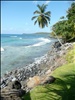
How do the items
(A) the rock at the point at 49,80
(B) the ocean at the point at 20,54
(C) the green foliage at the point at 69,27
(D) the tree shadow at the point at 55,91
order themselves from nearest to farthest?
(D) the tree shadow at the point at 55,91
(A) the rock at the point at 49,80
(B) the ocean at the point at 20,54
(C) the green foliage at the point at 69,27

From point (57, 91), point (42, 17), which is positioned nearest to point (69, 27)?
point (42, 17)

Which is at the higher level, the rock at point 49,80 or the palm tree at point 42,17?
the palm tree at point 42,17

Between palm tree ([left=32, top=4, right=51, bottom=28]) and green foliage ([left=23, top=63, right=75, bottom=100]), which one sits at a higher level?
palm tree ([left=32, top=4, right=51, bottom=28])

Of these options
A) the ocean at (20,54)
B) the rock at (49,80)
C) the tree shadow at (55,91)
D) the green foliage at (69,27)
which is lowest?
the tree shadow at (55,91)

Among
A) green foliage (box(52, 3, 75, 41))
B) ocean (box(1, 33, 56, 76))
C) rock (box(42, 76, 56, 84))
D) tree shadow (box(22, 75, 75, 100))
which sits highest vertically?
green foliage (box(52, 3, 75, 41))

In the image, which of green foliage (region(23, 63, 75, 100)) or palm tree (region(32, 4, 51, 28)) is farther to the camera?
palm tree (region(32, 4, 51, 28))

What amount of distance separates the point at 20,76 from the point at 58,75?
8.84 m

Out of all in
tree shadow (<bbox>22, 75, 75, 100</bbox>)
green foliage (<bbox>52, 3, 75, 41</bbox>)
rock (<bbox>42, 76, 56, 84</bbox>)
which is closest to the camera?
tree shadow (<bbox>22, 75, 75, 100</bbox>)

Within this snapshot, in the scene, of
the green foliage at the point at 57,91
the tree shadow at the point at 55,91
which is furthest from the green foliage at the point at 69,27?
the tree shadow at the point at 55,91

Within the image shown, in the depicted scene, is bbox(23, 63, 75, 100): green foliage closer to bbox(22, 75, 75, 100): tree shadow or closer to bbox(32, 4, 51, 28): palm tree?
bbox(22, 75, 75, 100): tree shadow

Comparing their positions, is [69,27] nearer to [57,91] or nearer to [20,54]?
[20,54]

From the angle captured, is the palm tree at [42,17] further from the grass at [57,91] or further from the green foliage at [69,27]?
the grass at [57,91]

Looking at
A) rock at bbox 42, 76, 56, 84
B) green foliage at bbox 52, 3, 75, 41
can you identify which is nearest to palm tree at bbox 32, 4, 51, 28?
green foliage at bbox 52, 3, 75, 41

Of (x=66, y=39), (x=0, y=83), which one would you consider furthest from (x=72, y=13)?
(x=0, y=83)
